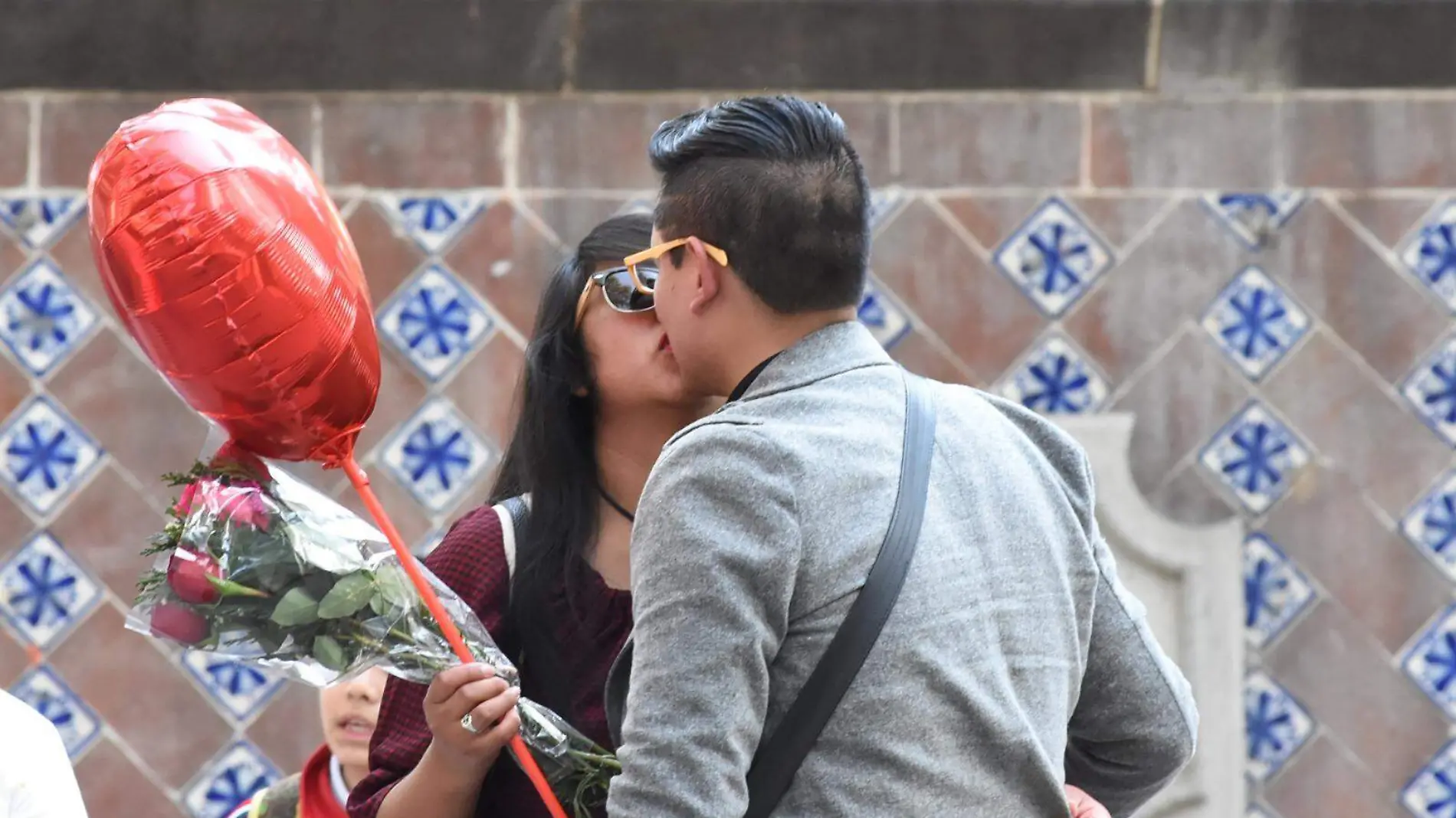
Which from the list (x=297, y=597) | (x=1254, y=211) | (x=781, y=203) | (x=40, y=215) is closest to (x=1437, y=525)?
(x=1254, y=211)

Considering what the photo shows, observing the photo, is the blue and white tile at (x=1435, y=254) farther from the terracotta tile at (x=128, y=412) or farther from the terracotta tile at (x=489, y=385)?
the terracotta tile at (x=128, y=412)

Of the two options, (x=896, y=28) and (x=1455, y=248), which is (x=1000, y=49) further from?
(x=1455, y=248)

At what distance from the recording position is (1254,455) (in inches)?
121

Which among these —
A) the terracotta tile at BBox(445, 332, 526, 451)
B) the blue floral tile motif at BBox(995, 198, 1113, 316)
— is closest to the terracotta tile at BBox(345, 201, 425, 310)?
the terracotta tile at BBox(445, 332, 526, 451)

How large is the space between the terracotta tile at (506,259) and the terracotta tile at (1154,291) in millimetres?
827

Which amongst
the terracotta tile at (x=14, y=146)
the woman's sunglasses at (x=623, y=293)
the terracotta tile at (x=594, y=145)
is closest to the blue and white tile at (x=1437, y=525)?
the terracotta tile at (x=594, y=145)

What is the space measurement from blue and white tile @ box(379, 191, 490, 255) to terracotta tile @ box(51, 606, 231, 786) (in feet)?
2.42

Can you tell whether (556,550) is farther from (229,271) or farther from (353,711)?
(353,711)

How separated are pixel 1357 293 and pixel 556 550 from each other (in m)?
1.72

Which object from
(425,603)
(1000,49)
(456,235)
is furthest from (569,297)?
(1000,49)

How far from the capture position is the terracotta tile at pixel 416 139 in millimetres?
3061

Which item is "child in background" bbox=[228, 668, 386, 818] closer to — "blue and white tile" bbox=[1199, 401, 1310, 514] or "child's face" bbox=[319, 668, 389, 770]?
"child's face" bbox=[319, 668, 389, 770]

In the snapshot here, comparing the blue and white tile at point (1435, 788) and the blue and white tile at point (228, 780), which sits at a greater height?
the blue and white tile at point (228, 780)

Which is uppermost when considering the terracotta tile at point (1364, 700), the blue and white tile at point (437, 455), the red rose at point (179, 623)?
the red rose at point (179, 623)
